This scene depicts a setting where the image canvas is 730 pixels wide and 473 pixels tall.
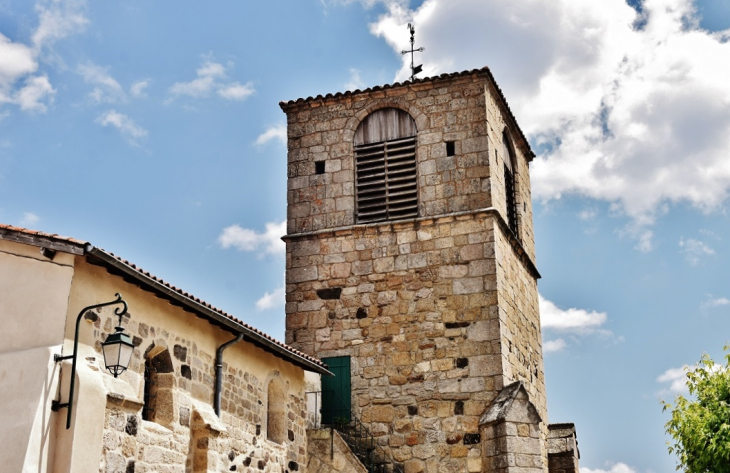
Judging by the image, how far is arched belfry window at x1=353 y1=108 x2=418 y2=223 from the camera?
682 inches

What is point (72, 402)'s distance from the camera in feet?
29.5

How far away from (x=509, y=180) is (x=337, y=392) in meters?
6.01

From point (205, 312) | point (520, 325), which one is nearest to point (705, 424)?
point (520, 325)

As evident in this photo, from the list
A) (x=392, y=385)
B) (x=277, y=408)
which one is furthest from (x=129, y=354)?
(x=392, y=385)

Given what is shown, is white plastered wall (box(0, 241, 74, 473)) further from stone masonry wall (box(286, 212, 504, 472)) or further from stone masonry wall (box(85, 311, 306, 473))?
stone masonry wall (box(286, 212, 504, 472))

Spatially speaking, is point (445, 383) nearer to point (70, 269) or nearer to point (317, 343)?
point (317, 343)

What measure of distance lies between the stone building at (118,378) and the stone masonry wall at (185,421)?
0.05 feet

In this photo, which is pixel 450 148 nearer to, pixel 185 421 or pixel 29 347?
→ pixel 185 421

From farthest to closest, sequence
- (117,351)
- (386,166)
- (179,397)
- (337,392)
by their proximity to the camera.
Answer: (386,166) < (337,392) < (179,397) < (117,351)

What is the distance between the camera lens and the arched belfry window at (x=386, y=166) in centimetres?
1733

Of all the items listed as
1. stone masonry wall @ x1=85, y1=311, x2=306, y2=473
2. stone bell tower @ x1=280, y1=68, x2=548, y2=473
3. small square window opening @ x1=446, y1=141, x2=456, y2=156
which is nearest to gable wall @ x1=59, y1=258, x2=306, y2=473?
stone masonry wall @ x1=85, y1=311, x2=306, y2=473

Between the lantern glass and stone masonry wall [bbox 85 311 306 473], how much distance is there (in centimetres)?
31

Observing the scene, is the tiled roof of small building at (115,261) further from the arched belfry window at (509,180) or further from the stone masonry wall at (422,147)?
the arched belfry window at (509,180)

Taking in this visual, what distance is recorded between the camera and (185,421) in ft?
36.8
